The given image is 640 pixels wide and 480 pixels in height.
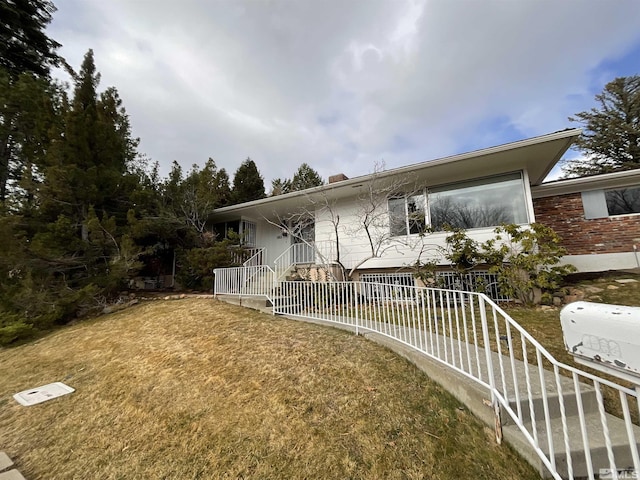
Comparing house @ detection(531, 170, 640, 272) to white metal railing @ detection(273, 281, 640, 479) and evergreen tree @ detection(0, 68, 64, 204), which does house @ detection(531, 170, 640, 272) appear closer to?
white metal railing @ detection(273, 281, 640, 479)

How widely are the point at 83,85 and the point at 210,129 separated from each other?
200 inches

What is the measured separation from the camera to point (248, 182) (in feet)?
67.2

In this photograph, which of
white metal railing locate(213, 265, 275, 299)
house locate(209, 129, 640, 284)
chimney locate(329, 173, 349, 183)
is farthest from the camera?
chimney locate(329, 173, 349, 183)

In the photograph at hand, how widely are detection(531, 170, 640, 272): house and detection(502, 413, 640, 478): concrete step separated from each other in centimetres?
820

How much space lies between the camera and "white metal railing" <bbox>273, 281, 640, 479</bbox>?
176 centimetres

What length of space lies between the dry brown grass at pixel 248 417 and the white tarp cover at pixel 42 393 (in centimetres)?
12

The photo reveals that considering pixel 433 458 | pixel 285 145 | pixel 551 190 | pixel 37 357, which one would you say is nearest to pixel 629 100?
pixel 551 190

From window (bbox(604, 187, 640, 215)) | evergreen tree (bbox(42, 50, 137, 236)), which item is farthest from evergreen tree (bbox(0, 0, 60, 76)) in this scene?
window (bbox(604, 187, 640, 215))

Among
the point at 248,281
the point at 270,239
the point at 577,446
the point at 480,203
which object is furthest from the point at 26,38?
the point at 577,446

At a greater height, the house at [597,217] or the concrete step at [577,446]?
the house at [597,217]

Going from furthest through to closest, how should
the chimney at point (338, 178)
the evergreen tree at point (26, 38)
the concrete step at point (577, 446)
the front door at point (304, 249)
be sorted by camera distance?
the evergreen tree at point (26, 38) → the front door at point (304, 249) → the chimney at point (338, 178) → the concrete step at point (577, 446)

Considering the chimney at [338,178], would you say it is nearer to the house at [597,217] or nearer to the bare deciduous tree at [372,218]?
the bare deciduous tree at [372,218]

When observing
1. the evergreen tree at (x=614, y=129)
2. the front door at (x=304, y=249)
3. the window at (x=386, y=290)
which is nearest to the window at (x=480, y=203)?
the window at (x=386, y=290)

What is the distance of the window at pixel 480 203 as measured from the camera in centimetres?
741
